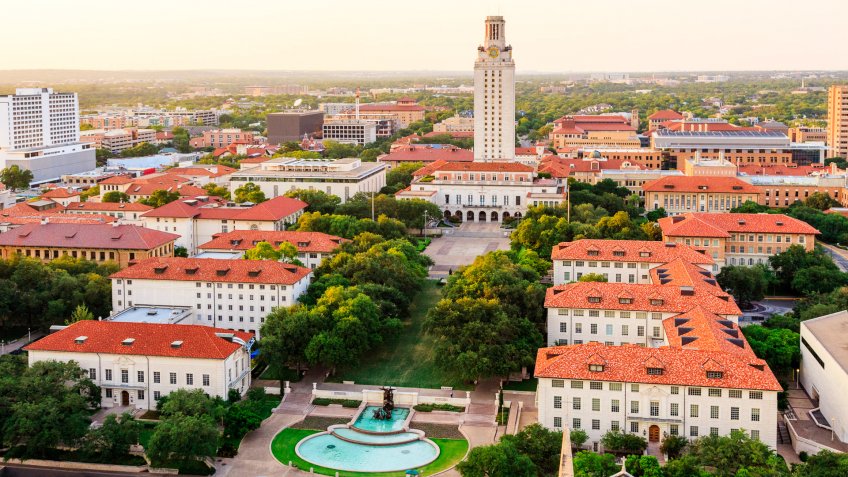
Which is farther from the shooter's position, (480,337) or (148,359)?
(480,337)

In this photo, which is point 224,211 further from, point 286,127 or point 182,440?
point 286,127

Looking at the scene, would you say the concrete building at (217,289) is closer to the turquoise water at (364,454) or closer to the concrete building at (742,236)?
the turquoise water at (364,454)

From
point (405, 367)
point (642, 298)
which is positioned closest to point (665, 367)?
point (642, 298)

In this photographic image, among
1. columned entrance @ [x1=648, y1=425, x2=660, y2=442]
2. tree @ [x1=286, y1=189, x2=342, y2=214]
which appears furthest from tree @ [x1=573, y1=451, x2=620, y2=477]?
tree @ [x1=286, y1=189, x2=342, y2=214]

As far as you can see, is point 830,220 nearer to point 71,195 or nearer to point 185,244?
point 185,244

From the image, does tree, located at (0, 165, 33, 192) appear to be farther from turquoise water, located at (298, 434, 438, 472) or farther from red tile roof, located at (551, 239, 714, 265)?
turquoise water, located at (298, 434, 438, 472)

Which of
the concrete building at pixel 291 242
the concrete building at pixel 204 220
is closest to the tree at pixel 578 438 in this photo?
the concrete building at pixel 291 242
